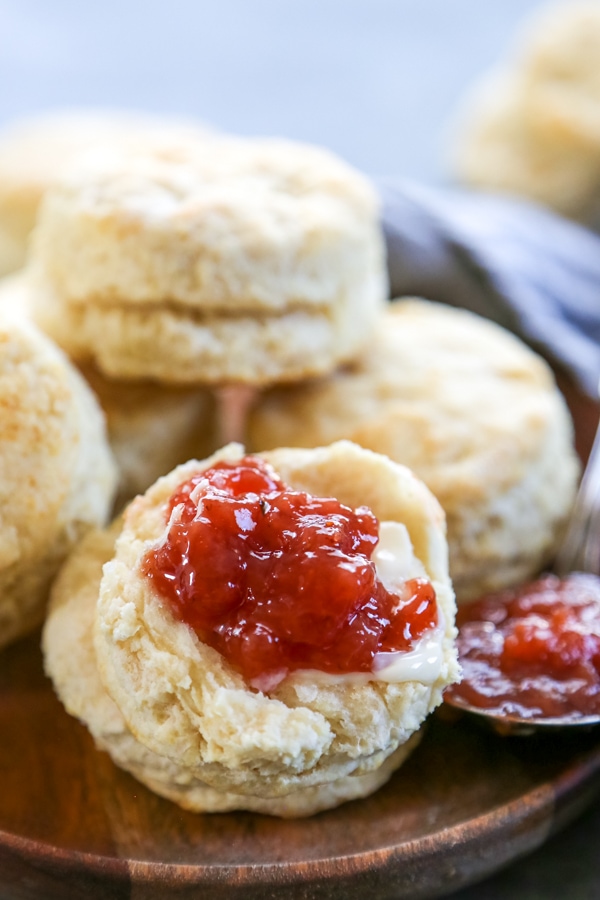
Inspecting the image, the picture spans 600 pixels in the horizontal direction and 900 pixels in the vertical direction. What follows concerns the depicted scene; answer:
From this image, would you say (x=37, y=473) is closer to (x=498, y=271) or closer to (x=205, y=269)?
(x=205, y=269)

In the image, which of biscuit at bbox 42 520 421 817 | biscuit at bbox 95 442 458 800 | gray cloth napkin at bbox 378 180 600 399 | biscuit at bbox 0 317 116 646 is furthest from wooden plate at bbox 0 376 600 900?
gray cloth napkin at bbox 378 180 600 399

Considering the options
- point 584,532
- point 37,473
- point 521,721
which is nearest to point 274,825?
point 521,721

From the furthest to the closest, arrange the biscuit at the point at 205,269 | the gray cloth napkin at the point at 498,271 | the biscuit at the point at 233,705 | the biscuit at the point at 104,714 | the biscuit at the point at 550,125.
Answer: the biscuit at the point at 550,125 < the gray cloth napkin at the point at 498,271 < the biscuit at the point at 205,269 < the biscuit at the point at 104,714 < the biscuit at the point at 233,705

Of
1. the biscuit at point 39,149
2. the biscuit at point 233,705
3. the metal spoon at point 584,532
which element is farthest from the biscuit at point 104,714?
the biscuit at point 39,149

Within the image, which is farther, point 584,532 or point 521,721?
point 584,532

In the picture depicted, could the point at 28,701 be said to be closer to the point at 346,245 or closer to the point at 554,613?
the point at 554,613

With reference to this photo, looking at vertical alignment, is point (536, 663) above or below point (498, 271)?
below

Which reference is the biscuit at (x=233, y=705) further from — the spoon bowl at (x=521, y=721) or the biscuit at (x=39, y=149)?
the biscuit at (x=39, y=149)
